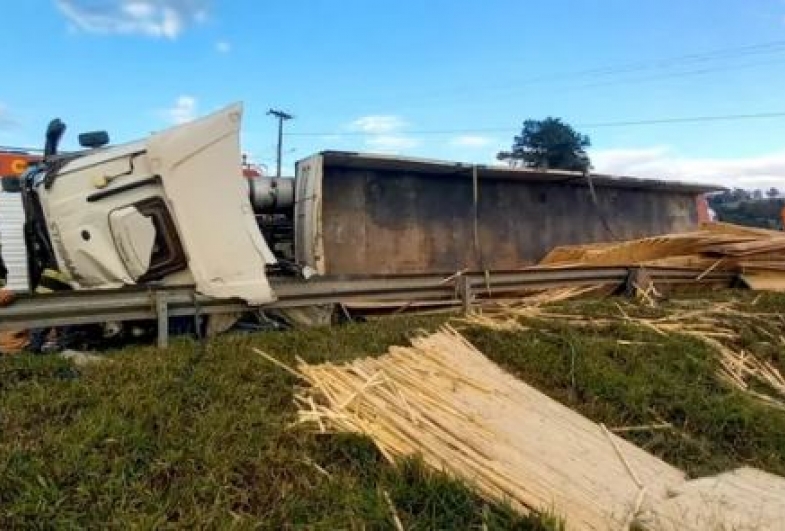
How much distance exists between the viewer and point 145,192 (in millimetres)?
6320

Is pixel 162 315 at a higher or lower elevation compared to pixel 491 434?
higher

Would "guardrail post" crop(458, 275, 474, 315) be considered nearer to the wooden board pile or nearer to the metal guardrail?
the metal guardrail

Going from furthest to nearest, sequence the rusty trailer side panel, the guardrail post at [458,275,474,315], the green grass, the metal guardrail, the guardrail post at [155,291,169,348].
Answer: the rusty trailer side panel < the guardrail post at [458,275,474,315] < the guardrail post at [155,291,169,348] < the metal guardrail < the green grass

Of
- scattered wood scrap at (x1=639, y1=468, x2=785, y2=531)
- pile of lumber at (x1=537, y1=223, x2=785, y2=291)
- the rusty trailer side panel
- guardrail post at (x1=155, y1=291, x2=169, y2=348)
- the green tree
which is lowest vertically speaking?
scattered wood scrap at (x1=639, y1=468, x2=785, y2=531)

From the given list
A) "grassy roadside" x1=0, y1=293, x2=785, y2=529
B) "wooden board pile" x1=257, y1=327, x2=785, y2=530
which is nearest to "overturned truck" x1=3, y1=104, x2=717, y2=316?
"grassy roadside" x1=0, y1=293, x2=785, y2=529

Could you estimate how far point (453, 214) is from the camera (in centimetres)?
1123

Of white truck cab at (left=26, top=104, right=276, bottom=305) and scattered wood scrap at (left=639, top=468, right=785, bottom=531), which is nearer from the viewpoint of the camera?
scattered wood scrap at (left=639, top=468, right=785, bottom=531)

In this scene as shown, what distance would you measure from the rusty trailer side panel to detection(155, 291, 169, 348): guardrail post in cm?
346

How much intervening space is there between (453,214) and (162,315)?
6.23 m

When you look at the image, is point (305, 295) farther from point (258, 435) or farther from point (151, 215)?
point (258, 435)

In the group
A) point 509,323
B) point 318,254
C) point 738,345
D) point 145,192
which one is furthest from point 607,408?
point 318,254

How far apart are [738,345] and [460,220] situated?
206 inches

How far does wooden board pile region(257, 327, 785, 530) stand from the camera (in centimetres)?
332

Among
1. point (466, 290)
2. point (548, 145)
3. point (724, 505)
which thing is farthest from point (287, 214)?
point (548, 145)
